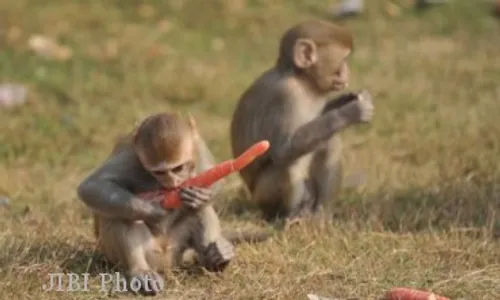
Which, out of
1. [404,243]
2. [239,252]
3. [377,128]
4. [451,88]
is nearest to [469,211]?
[404,243]

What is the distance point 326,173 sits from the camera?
8.33 meters

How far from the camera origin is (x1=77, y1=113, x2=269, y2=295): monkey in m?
6.41

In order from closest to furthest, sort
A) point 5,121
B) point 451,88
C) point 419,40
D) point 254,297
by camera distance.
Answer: point 254,297, point 5,121, point 451,88, point 419,40

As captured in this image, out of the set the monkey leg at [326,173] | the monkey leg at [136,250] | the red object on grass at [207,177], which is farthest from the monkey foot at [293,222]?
the monkey leg at [136,250]

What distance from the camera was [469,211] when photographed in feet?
26.6

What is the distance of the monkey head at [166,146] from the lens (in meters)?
6.36

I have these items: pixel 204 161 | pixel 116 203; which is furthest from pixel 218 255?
pixel 116 203

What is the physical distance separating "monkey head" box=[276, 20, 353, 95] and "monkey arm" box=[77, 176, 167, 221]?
2197 millimetres

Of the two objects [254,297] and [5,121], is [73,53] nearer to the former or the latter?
[5,121]

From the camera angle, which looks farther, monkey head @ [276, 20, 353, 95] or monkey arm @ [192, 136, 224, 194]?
monkey head @ [276, 20, 353, 95]

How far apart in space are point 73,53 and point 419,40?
154 inches

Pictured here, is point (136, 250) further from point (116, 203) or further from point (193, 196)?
point (193, 196)

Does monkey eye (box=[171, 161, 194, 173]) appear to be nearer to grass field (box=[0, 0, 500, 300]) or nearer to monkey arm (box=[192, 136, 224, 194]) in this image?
monkey arm (box=[192, 136, 224, 194])

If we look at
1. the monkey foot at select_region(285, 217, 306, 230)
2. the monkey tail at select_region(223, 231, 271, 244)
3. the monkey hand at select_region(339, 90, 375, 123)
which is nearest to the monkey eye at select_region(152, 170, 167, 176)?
the monkey tail at select_region(223, 231, 271, 244)
